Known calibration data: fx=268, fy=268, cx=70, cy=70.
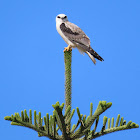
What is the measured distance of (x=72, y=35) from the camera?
26.1 feet

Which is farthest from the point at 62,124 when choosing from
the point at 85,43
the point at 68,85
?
the point at 85,43

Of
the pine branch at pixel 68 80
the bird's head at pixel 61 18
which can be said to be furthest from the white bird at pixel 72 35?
the pine branch at pixel 68 80

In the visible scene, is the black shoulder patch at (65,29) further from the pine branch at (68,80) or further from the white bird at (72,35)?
the pine branch at (68,80)

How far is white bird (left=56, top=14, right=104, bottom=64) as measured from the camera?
7707 mm

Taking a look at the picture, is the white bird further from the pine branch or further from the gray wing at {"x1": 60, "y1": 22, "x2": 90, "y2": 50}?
the pine branch

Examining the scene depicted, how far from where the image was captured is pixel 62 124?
12.5 feet

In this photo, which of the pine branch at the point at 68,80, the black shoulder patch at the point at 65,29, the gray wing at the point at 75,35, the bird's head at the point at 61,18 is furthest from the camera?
the bird's head at the point at 61,18

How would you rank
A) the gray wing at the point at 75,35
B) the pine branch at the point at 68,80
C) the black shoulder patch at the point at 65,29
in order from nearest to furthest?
the pine branch at the point at 68,80 → the gray wing at the point at 75,35 → the black shoulder patch at the point at 65,29

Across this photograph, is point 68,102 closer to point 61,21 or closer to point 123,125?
point 123,125

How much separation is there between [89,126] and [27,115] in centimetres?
95

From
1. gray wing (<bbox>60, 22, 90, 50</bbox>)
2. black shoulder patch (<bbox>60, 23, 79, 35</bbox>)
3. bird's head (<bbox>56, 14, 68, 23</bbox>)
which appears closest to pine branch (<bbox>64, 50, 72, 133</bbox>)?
gray wing (<bbox>60, 22, 90, 50</bbox>)

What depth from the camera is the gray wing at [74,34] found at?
Answer: 773cm

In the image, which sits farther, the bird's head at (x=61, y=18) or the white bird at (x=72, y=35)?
the bird's head at (x=61, y=18)

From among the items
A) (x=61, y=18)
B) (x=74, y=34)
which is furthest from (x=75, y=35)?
(x=61, y=18)
